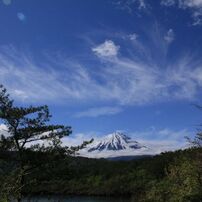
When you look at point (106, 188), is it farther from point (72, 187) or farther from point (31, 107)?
point (31, 107)

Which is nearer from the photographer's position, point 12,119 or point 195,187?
point 12,119

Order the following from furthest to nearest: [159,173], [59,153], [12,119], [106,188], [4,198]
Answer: [106,188]
[159,173]
[59,153]
[12,119]
[4,198]

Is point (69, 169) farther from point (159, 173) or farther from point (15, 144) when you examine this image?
point (159, 173)

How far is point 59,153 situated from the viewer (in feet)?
106

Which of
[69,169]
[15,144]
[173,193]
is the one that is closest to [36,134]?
[15,144]

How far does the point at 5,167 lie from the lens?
29.9 metres

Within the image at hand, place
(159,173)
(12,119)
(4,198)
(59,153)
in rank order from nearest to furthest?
1. (4,198)
2. (12,119)
3. (59,153)
4. (159,173)

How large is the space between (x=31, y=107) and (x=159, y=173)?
109278 millimetres

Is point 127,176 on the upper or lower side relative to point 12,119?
upper

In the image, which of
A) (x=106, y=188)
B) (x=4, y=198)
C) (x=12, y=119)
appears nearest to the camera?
(x=4, y=198)

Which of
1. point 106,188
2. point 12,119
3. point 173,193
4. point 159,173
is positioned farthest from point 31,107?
point 106,188

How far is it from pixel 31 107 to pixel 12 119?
1.77m

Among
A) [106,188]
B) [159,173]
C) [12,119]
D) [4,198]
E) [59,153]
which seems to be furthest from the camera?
[106,188]

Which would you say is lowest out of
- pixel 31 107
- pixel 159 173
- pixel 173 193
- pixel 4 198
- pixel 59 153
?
pixel 4 198
